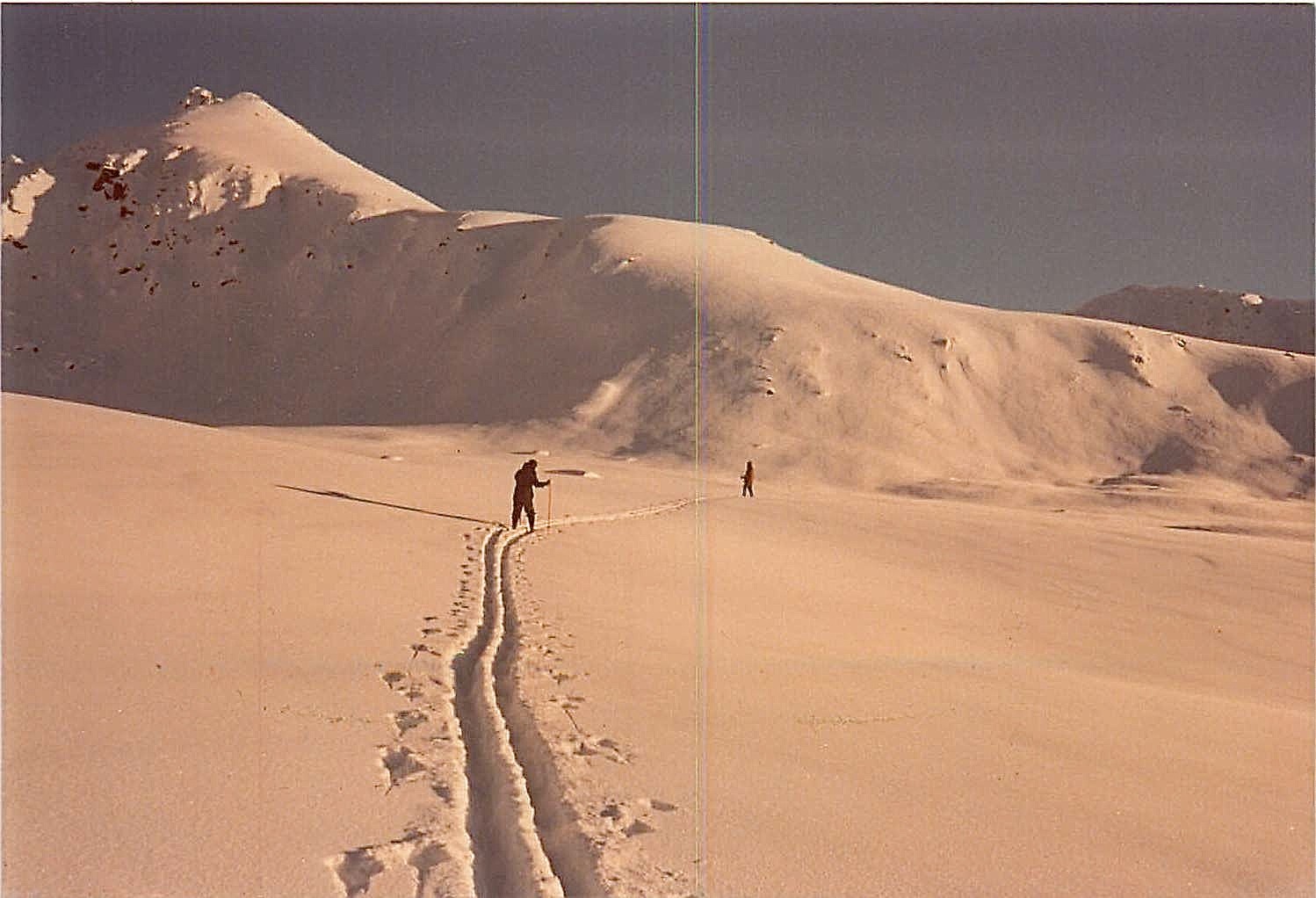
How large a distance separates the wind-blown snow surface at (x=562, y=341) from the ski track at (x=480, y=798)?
3010cm

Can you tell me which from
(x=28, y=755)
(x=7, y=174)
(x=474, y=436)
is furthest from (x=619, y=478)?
(x=7, y=174)

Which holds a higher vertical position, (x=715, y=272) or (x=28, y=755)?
(x=715, y=272)

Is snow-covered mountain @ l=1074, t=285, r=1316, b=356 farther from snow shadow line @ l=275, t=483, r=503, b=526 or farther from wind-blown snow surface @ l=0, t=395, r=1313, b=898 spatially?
wind-blown snow surface @ l=0, t=395, r=1313, b=898

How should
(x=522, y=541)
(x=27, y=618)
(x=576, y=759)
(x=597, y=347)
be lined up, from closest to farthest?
(x=576, y=759), (x=27, y=618), (x=522, y=541), (x=597, y=347)

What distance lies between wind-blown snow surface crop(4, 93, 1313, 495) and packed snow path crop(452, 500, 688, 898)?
2978 centimetres

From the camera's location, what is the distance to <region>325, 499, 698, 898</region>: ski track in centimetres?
334

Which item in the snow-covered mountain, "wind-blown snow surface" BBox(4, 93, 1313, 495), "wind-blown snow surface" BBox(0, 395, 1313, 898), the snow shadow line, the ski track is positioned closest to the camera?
the ski track

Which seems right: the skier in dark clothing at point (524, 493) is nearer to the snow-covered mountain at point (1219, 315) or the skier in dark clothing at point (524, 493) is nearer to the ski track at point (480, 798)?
the ski track at point (480, 798)

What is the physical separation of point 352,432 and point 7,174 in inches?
1873

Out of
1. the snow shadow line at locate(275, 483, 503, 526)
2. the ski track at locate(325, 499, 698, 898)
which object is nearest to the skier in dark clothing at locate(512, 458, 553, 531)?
the snow shadow line at locate(275, 483, 503, 526)

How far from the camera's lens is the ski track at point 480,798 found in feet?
11.0

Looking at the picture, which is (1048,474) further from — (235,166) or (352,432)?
(235,166)

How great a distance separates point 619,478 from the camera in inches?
976

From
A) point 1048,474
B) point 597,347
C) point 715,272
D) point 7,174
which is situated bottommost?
point 1048,474
